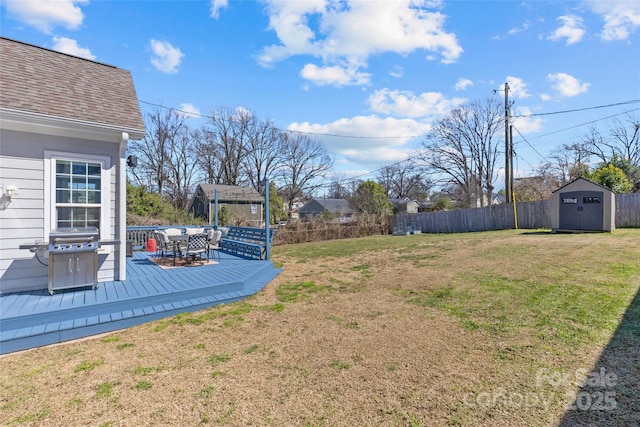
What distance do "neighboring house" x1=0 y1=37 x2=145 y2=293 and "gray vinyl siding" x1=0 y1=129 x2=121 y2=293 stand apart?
0.03 ft

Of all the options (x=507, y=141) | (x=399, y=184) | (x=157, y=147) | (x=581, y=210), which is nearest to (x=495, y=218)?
(x=507, y=141)

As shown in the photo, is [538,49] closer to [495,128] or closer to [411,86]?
[411,86]

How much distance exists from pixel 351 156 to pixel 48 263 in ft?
107

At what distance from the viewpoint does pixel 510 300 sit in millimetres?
4645

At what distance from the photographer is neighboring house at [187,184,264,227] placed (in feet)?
100

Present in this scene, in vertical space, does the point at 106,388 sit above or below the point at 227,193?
below

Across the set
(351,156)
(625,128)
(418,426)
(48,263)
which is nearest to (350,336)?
(418,426)

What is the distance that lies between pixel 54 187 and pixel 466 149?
33.7 metres

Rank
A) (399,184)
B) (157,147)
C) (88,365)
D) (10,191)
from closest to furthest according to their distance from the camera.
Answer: (88,365) → (10,191) → (157,147) → (399,184)

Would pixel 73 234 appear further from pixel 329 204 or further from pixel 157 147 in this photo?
pixel 329 204

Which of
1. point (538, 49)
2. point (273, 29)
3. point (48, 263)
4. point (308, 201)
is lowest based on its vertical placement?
point (48, 263)

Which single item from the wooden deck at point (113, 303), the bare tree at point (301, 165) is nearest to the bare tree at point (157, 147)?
the bare tree at point (301, 165)

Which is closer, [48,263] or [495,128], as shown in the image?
[48,263]

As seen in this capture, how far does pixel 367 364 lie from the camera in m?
3.04
